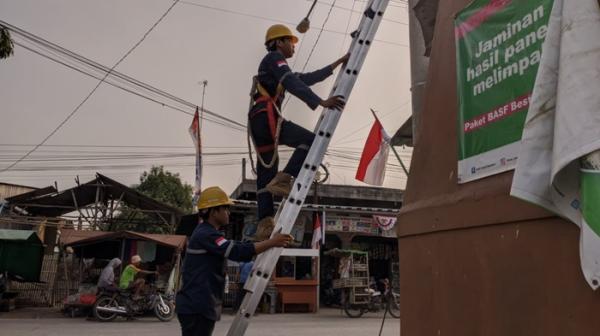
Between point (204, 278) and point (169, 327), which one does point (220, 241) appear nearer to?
point (204, 278)

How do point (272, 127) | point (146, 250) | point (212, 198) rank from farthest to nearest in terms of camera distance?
point (146, 250)
point (272, 127)
point (212, 198)

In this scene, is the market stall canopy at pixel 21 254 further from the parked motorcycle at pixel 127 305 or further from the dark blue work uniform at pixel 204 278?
the dark blue work uniform at pixel 204 278

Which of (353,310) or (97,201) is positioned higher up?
(97,201)

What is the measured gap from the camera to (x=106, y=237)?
1452 cm

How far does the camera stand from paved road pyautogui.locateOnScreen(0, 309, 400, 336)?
10172 mm

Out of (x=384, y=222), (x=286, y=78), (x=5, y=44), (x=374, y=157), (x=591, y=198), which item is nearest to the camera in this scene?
(x=591, y=198)

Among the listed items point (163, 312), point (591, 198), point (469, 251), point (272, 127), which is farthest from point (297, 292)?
point (591, 198)

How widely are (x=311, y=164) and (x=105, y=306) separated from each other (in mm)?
10915

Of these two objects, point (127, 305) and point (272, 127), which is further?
point (127, 305)

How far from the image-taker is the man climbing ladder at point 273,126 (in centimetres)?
404

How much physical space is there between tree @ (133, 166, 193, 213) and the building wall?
99.6 feet

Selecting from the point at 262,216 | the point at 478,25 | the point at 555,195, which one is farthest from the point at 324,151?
the point at 555,195

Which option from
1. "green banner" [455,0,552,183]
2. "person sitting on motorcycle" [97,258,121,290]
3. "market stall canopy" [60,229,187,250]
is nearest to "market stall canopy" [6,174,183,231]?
"market stall canopy" [60,229,187,250]

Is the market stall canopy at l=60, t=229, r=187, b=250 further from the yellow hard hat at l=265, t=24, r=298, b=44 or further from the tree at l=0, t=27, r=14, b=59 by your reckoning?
the yellow hard hat at l=265, t=24, r=298, b=44
